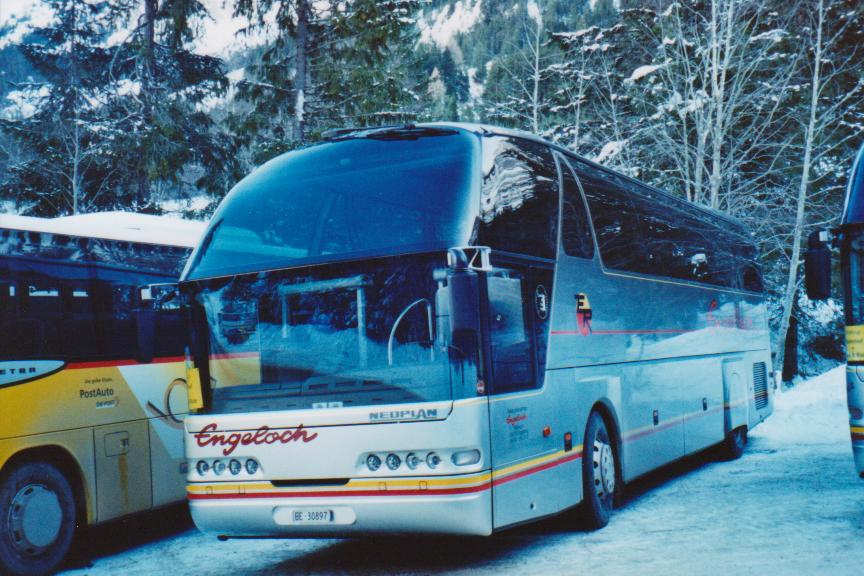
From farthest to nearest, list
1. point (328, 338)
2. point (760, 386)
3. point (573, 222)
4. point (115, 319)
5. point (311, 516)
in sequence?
point (760, 386) < point (115, 319) < point (573, 222) < point (328, 338) < point (311, 516)

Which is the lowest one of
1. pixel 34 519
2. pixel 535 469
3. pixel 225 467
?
pixel 34 519

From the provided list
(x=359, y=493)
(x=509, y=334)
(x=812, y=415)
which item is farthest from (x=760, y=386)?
(x=359, y=493)

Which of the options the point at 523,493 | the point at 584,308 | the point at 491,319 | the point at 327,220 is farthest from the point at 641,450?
the point at 327,220

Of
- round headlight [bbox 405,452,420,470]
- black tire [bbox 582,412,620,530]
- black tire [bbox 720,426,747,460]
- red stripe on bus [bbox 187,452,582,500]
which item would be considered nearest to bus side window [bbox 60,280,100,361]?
red stripe on bus [bbox 187,452,582,500]

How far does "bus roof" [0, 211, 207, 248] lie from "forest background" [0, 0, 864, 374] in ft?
40.6

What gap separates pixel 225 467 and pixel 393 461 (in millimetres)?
1430

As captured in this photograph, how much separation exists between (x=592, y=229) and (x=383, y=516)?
12.9ft

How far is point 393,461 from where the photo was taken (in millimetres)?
6621

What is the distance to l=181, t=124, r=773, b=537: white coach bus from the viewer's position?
6609 mm

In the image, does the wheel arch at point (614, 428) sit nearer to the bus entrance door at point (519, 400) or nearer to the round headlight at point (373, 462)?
the bus entrance door at point (519, 400)

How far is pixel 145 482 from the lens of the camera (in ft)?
30.3

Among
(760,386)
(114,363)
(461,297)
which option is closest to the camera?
(461,297)

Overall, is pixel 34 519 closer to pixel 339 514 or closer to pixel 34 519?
pixel 34 519

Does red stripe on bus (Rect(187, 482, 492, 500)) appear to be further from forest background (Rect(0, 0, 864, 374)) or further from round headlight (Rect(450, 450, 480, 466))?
forest background (Rect(0, 0, 864, 374))
